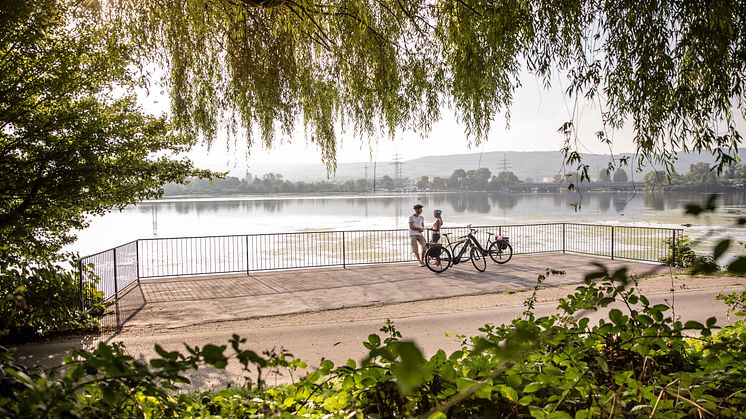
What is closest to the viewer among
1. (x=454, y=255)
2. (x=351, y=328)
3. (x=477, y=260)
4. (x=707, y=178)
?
(x=707, y=178)

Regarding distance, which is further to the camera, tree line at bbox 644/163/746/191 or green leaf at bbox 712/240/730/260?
tree line at bbox 644/163/746/191

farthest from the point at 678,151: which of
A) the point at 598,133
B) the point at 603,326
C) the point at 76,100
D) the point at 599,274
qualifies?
the point at 76,100

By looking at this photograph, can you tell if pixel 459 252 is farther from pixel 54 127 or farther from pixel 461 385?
pixel 461 385

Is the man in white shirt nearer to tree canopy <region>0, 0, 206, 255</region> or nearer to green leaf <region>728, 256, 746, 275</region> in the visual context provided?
tree canopy <region>0, 0, 206, 255</region>

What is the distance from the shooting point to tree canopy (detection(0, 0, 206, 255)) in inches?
285

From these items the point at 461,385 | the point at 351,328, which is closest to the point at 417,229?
the point at 351,328

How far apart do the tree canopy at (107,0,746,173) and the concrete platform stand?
4.83 m

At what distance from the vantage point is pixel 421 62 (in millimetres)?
5273

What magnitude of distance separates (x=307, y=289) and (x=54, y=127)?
6273 millimetres

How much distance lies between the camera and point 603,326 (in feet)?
8.74

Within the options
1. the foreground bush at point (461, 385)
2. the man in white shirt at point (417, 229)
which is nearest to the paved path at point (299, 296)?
the man in white shirt at point (417, 229)

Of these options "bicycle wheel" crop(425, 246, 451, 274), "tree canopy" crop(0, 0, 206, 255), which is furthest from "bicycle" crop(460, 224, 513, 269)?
"tree canopy" crop(0, 0, 206, 255)

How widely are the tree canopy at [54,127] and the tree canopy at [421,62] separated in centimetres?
177

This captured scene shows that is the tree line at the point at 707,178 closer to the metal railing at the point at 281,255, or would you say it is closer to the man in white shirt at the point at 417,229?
the metal railing at the point at 281,255
